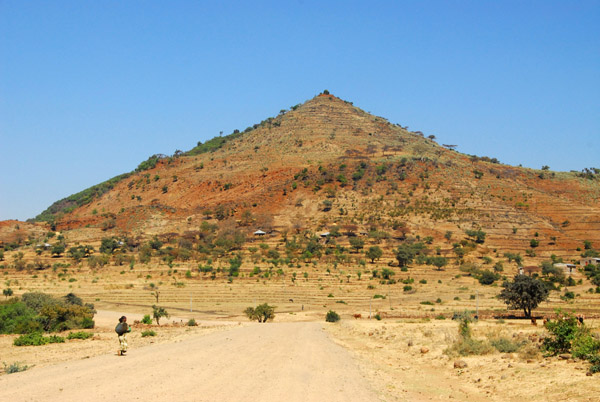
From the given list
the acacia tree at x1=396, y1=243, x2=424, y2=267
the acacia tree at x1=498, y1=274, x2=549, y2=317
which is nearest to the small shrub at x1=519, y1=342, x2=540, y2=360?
the acacia tree at x1=498, y1=274, x2=549, y2=317

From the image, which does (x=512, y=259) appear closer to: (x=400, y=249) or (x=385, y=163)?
(x=400, y=249)

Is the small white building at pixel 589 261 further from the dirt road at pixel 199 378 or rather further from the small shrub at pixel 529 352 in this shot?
the dirt road at pixel 199 378

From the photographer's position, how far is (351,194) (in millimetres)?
88188

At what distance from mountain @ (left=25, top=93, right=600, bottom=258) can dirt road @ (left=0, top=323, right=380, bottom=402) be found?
57.9 meters

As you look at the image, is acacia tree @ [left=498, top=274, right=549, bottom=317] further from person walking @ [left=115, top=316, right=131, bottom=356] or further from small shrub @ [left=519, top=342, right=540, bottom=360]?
person walking @ [left=115, top=316, right=131, bottom=356]

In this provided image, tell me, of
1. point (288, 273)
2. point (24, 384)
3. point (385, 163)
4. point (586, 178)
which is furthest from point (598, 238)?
point (24, 384)

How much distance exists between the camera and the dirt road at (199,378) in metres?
9.73

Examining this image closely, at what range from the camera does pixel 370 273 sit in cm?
5872

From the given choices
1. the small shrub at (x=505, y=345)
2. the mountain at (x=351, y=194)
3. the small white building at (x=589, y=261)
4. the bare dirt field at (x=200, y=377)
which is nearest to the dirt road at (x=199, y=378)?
the bare dirt field at (x=200, y=377)

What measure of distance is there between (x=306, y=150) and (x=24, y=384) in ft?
320

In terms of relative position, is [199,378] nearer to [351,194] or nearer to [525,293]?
[525,293]

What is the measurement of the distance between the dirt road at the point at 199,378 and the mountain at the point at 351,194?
2281 inches

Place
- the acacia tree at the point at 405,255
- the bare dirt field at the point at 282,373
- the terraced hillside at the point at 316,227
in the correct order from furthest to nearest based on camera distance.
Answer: the acacia tree at the point at 405,255 < the terraced hillside at the point at 316,227 < the bare dirt field at the point at 282,373

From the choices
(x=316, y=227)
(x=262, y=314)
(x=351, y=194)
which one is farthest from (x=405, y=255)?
(x=262, y=314)
